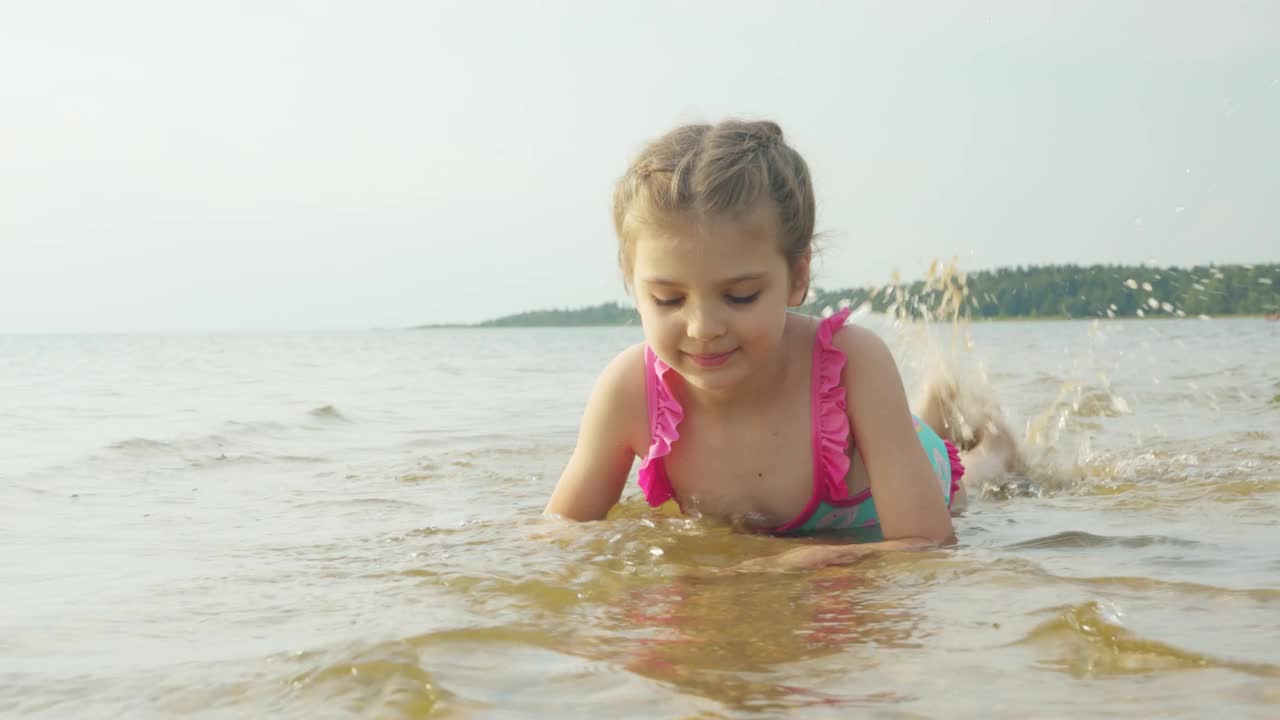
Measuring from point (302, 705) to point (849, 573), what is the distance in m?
1.53

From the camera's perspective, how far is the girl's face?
10.3 ft

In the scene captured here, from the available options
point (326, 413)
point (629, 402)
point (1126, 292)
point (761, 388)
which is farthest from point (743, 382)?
point (326, 413)

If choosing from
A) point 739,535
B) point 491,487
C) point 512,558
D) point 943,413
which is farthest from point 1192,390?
point 512,558

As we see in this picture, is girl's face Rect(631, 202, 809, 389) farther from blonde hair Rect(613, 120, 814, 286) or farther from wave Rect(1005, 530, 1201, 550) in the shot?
wave Rect(1005, 530, 1201, 550)

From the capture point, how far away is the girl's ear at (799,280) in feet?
11.3

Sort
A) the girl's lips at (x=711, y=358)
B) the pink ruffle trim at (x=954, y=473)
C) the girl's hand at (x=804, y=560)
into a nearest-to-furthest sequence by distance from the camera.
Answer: the girl's hand at (x=804, y=560) < the girl's lips at (x=711, y=358) < the pink ruffle trim at (x=954, y=473)

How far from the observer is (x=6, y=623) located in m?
2.67

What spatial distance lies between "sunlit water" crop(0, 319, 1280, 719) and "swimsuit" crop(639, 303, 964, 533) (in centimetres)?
24

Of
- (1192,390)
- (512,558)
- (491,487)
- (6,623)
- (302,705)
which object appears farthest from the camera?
(1192,390)

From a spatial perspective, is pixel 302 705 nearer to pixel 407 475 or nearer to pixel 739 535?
pixel 739 535

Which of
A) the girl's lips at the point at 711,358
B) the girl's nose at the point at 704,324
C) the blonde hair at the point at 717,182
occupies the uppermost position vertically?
the blonde hair at the point at 717,182

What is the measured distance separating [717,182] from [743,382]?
0.77 metres

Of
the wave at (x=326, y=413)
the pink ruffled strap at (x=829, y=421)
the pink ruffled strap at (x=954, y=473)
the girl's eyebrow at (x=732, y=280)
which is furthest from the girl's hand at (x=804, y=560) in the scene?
the wave at (x=326, y=413)

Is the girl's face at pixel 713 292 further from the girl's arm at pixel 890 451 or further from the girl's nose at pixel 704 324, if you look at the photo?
the girl's arm at pixel 890 451
